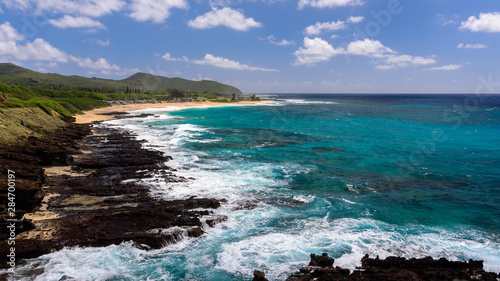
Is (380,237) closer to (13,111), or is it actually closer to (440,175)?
(440,175)

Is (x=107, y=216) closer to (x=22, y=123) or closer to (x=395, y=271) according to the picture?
(x=395, y=271)

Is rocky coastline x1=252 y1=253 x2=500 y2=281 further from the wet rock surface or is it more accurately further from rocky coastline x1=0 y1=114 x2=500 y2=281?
the wet rock surface

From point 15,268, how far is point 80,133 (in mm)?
28193

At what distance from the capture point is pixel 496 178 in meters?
21.7

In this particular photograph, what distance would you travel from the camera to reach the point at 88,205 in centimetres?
1430

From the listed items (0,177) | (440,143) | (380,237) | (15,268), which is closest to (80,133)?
(0,177)

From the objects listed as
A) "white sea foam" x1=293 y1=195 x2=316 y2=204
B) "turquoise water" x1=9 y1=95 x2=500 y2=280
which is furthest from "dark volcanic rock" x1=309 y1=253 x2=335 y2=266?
"white sea foam" x1=293 y1=195 x2=316 y2=204

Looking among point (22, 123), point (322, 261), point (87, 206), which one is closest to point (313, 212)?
point (322, 261)

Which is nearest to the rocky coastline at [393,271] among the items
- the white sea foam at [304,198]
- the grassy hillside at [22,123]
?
the white sea foam at [304,198]

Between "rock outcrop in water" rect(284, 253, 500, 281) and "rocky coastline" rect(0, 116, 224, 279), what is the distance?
5463mm

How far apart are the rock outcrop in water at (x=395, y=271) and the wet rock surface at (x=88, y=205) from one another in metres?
5.46

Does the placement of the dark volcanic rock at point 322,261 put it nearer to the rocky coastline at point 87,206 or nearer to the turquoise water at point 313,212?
the turquoise water at point 313,212

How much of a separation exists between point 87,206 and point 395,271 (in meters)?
14.4

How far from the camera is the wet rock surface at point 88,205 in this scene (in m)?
11.2
